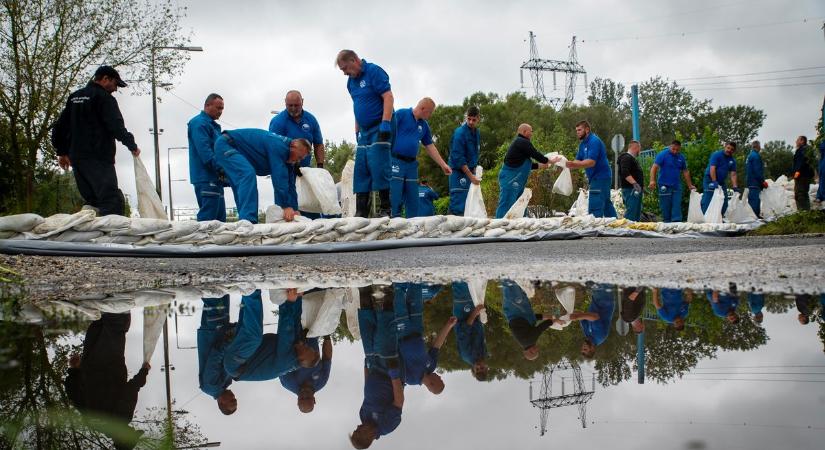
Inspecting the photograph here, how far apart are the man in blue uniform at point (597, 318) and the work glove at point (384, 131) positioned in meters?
4.93

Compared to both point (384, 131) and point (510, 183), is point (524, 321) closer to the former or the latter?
point (384, 131)

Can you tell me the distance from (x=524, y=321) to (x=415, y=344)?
46 centimetres

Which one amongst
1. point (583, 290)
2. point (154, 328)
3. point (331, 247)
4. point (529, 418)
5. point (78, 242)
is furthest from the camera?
point (331, 247)

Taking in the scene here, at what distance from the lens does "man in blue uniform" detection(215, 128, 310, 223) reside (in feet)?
21.4

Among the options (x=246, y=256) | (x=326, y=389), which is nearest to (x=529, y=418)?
(x=326, y=389)

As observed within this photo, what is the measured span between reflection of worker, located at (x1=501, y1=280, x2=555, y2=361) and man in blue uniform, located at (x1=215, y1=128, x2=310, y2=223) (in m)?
4.29

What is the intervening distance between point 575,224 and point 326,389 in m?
7.62

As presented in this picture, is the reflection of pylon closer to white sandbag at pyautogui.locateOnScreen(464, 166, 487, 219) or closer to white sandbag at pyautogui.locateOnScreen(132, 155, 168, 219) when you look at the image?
white sandbag at pyautogui.locateOnScreen(132, 155, 168, 219)

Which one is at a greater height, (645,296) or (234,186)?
(234,186)

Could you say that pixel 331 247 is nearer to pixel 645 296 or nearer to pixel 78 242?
pixel 78 242

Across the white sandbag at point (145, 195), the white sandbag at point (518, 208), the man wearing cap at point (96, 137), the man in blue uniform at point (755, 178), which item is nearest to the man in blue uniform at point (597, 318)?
the white sandbag at point (145, 195)

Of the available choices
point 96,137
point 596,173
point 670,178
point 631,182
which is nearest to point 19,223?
point 96,137

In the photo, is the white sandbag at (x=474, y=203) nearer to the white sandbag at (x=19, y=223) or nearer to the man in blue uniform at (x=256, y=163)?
the man in blue uniform at (x=256, y=163)

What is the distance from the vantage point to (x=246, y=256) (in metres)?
5.64
